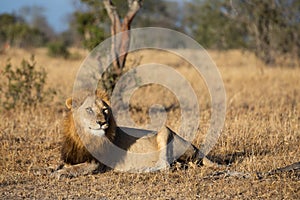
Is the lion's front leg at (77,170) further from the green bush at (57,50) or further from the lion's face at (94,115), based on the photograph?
the green bush at (57,50)

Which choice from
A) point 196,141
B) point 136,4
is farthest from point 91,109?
point 136,4

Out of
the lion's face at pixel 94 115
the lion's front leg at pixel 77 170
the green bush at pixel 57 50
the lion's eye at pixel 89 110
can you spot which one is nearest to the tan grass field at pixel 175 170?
the lion's front leg at pixel 77 170

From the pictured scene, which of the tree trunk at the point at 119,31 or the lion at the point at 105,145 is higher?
the tree trunk at the point at 119,31

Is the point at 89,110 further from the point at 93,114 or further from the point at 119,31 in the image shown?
the point at 119,31

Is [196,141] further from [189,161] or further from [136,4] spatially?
[136,4]

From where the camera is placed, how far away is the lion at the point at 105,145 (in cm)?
495

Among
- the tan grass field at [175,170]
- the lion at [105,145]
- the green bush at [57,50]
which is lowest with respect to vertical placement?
the tan grass field at [175,170]

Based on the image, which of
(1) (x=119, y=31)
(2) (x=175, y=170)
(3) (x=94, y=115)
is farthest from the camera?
(1) (x=119, y=31)

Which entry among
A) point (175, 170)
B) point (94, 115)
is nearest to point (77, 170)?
point (94, 115)

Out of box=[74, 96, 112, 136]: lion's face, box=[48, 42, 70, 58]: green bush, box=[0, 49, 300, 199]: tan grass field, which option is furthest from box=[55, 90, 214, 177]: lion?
box=[48, 42, 70, 58]: green bush

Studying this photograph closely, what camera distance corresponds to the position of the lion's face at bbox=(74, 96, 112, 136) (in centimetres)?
484

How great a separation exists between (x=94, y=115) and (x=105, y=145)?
1.13 feet

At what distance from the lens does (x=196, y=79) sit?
1404cm

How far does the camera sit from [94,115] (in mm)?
4859
